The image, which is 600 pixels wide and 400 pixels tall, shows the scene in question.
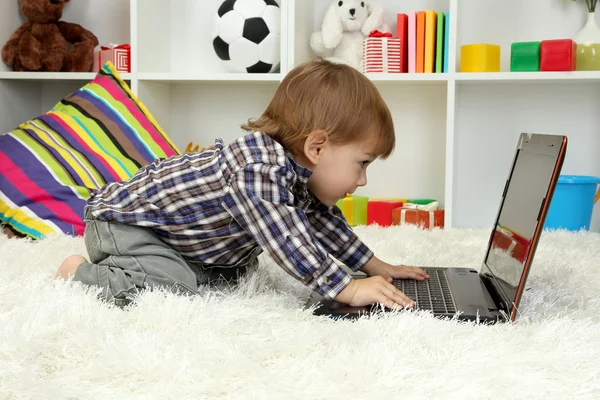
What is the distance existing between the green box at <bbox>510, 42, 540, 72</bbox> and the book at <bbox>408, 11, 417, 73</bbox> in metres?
0.26

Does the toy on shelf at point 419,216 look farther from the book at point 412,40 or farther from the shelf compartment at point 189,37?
the shelf compartment at point 189,37

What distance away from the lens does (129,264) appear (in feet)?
3.69

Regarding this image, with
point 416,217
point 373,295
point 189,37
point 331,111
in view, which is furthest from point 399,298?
point 189,37

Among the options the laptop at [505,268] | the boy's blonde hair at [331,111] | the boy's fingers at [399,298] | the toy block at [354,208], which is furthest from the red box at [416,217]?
the boy's fingers at [399,298]

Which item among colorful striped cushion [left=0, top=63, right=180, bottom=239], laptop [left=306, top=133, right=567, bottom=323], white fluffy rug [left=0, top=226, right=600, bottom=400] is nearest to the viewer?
white fluffy rug [left=0, top=226, right=600, bottom=400]

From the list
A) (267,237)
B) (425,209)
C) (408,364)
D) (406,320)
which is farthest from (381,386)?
(425,209)

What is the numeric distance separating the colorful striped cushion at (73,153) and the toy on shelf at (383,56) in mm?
592

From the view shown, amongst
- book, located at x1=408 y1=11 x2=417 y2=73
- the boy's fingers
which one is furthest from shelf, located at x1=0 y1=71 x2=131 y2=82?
the boy's fingers

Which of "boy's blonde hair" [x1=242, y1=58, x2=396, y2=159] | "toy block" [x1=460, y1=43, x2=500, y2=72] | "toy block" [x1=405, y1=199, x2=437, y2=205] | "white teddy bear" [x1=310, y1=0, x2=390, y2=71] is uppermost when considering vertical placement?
"white teddy bear" [x1=310, y1=0, x2=390, y2=71]

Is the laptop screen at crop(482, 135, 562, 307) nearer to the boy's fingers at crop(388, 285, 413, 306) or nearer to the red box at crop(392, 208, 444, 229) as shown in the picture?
the boy's fingers at crop(388, 285, 413, 306)

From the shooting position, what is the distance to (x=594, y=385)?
2.42 feet

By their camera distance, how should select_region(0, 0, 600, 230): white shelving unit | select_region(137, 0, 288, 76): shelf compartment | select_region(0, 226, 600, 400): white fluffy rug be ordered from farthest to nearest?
select_region(137, 0, 288, 76): shelf compartment, select_region(0, 0, 600, 230): white shelving unit, select_region(0, 226, 600, 400): white fluffy rug

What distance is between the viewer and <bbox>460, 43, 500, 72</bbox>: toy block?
201cm

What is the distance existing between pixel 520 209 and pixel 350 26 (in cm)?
120
